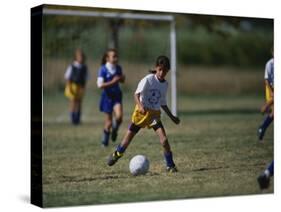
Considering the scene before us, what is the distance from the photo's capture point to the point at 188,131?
12891mm

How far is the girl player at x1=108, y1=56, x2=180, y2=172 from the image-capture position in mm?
10422

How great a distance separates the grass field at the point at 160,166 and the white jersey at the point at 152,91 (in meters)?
0.35

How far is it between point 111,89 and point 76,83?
3961mm

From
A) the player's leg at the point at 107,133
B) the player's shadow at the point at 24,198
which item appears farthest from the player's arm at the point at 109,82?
the player's shadow at the point at 24,198

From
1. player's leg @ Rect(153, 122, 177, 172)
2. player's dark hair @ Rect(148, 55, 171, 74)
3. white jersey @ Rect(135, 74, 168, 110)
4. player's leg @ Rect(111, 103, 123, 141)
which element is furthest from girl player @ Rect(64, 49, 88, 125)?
player's leg @ Rect(153, 122, 177, 172)

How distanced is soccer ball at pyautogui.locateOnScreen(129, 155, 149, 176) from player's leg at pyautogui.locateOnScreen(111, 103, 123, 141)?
1.41 metres

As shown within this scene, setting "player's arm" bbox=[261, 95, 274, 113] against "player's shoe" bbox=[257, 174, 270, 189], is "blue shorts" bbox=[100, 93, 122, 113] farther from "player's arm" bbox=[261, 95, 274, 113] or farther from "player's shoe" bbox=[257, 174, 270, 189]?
"player's shoe" bbox=[257, 174, 270, 189]

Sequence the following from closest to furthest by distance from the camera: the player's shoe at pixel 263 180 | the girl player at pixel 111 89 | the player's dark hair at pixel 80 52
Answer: the player's shoe at pixel 263 180
the girl player at pixel 111 89
the player's dark hair at pixel 80 52

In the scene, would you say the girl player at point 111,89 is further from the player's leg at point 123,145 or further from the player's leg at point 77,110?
the player's leg at point 77,110

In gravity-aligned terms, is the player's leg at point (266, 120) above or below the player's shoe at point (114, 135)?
above

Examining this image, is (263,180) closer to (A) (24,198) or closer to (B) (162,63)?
(B) (162,63)

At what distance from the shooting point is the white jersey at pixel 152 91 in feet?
34.1

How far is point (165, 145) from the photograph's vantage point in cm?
1057

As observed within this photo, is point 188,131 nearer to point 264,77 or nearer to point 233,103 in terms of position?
point 264,77
